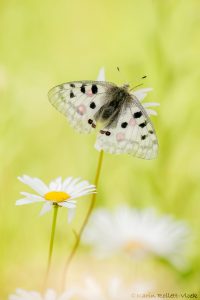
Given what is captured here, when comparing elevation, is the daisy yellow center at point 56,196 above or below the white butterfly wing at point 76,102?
below

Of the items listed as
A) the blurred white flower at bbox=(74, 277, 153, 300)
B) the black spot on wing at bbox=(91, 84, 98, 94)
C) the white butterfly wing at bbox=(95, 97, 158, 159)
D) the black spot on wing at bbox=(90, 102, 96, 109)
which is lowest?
the blurred white flower at bbox=(74, 277, 153, 300)

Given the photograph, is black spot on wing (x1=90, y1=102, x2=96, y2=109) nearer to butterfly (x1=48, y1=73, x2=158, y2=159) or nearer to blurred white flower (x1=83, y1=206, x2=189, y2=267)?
butterfly (x1=48, y1=73, x2=158, y2=159)

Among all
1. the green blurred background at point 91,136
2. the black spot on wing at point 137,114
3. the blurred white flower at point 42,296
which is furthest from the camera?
the green blurred background at point 91,136

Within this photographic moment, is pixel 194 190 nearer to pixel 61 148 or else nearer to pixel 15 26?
pixel 61 148

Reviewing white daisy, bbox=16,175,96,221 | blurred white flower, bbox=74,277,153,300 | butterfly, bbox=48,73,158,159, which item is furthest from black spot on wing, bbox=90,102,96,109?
blurred white flower, bbox=74,277,153,300

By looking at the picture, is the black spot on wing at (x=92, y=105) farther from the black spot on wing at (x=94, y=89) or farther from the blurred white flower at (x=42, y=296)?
the blurred white flower at (x=42, y=296)

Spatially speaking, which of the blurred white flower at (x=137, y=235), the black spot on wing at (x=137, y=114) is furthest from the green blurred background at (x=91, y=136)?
the black spot on wing at (x=137, y=114)

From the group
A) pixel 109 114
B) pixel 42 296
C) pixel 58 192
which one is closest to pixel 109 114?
pixel 109 114
